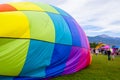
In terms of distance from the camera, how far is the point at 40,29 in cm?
1091

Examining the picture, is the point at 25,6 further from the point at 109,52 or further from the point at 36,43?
the point at 109,52

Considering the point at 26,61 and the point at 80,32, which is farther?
the point at 80,32

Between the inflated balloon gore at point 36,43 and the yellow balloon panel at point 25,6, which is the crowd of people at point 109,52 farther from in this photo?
the yellow balloon panel at point 25,6

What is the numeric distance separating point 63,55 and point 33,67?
168 cm

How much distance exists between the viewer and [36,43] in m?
10.4

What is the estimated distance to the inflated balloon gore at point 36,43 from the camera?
9859mm

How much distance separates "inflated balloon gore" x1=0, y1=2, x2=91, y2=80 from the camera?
9859 millimetres

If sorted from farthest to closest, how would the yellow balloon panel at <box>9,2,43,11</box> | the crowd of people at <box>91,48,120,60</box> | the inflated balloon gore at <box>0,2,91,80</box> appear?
the crowd of people at <box>91,48,120,60</box>
the yellow balloon panel at <box>9,2,43,11</box>
the inflated balloon gore at <box>0,2,91,80</box>

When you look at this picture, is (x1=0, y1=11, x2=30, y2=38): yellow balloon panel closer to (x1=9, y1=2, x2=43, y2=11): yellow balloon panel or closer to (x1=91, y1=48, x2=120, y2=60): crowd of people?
(x1=9, y1=2, x2=43, y2=11): yellow balloon panel

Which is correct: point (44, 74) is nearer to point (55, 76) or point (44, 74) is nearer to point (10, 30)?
point (55, 76)

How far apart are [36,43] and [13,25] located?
1.02 m

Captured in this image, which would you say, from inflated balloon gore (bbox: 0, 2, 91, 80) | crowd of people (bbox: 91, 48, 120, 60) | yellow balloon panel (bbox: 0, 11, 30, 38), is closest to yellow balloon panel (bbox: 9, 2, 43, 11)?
inflated balloon gore (bbox: 0, 2, 91, 80)

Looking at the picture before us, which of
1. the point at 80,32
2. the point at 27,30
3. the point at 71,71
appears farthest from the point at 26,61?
the point at 80,32

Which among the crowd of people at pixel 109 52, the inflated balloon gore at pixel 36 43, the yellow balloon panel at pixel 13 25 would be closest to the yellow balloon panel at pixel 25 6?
the inflated balloon gore at pixel 36 43
